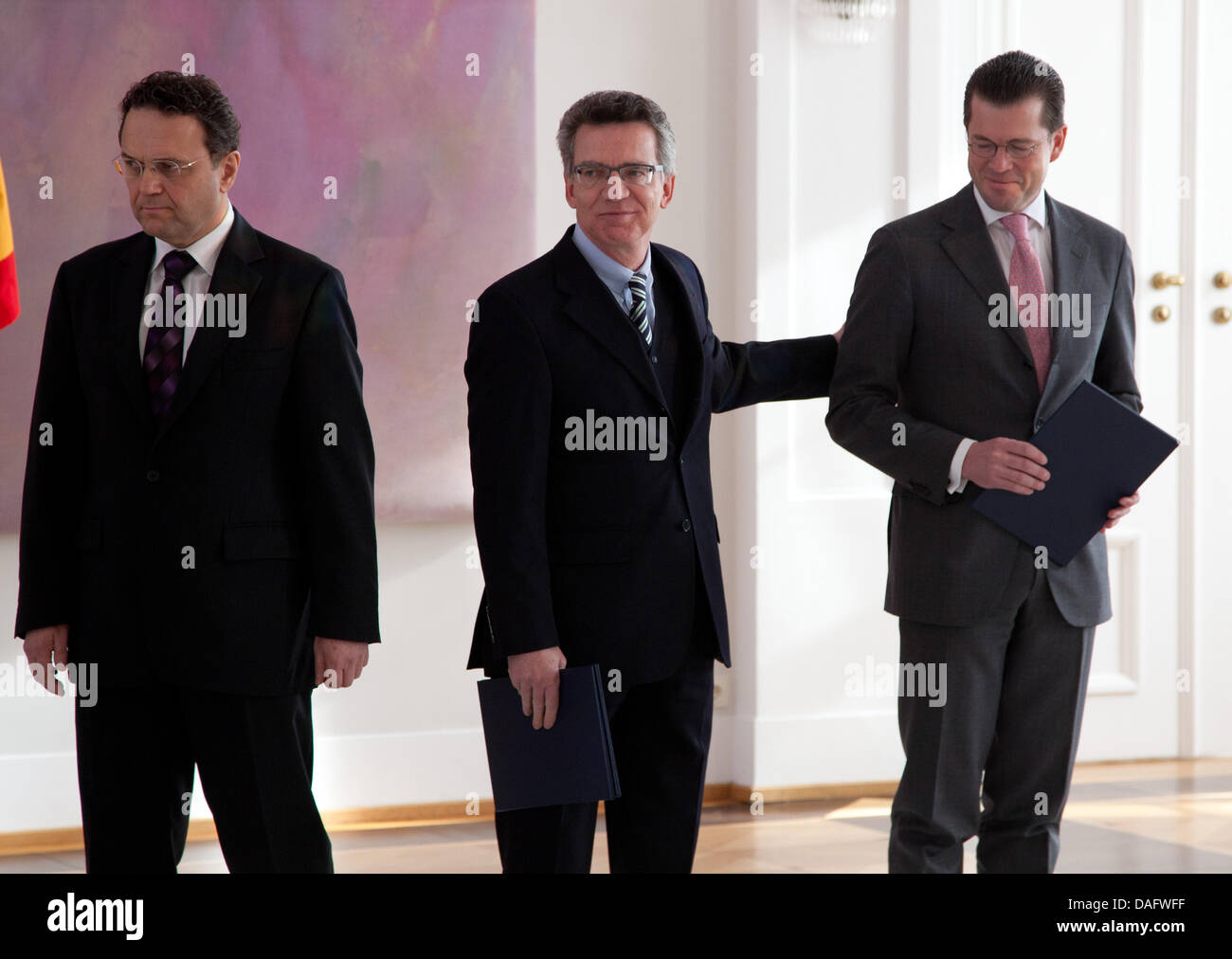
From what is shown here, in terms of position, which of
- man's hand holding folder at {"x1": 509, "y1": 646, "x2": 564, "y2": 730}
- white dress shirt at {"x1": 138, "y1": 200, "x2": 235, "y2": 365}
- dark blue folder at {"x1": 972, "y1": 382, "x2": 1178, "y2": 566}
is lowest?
man's hand holding folder at {"x1": 509, "y1": 646, "x2": 564, "y2": 730}

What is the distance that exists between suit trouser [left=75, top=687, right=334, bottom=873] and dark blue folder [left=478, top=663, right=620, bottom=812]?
0.32 metres

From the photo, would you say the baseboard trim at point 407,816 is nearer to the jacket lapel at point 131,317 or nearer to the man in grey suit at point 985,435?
the man in grey suit at point 985,435

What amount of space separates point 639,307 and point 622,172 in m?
0.22

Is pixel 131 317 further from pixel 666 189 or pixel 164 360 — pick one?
pixel 666 189

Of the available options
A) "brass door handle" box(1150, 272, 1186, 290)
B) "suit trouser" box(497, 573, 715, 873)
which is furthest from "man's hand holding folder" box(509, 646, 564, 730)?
"brass door handle" box(1150, 272, 1186, 290)

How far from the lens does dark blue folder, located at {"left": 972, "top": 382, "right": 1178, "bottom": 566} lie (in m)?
2.44

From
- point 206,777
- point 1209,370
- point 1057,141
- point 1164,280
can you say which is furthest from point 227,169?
point 1209,370

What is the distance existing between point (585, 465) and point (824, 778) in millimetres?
2481

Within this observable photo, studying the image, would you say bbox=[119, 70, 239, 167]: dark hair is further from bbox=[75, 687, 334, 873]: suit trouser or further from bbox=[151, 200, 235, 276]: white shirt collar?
bbox=[75, 687, 334, 873]: suit trouser

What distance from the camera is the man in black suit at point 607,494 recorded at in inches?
89.0

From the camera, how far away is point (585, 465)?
2.31 metres

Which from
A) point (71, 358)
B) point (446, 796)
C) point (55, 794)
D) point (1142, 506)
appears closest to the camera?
point (71, 358)
